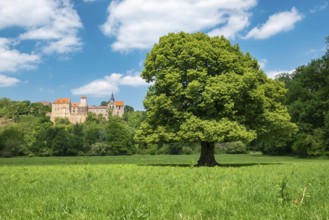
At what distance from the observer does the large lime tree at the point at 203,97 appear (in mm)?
33406

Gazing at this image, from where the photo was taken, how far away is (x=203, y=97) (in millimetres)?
34594

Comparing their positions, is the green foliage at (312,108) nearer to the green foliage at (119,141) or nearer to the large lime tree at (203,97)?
the large lime tree at (203,97)

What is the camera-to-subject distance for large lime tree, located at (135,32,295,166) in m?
33.4

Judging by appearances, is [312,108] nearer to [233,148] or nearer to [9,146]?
[233,148]

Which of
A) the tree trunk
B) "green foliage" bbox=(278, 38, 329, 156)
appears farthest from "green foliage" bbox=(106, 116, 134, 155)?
the tree trunk

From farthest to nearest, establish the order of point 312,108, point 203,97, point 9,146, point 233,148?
point 9,146, point 233,148, point 312,108, point 203,97

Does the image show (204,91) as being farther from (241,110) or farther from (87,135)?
(87,135)

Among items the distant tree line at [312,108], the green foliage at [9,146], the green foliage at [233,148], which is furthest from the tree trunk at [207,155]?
the green foliage at [9,146]

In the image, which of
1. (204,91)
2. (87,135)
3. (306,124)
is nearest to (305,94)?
(306,124)

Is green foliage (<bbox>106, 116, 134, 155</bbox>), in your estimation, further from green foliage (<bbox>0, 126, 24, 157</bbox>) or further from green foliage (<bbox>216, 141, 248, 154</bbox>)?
green foliage (<bbox>216, 141, 248, 154</bbox>)

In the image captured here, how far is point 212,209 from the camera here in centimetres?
816

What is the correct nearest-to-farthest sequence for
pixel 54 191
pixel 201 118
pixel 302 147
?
pixel 54 191 < pixel 201 118 < pixel 302 147

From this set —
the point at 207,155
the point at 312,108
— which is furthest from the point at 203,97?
the point at 312,108

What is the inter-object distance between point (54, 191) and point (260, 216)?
7606 millimetres
